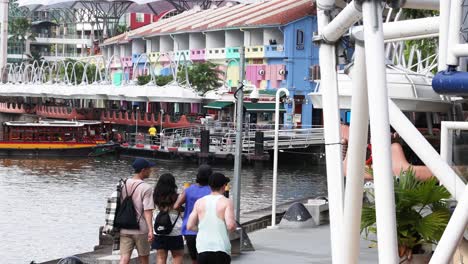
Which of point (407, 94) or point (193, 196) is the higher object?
point (407, 94)

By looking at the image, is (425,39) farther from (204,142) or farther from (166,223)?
(204,142)

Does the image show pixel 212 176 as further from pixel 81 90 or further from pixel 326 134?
pixel 81 90

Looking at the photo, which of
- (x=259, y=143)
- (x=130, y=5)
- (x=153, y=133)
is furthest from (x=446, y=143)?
(x=130, y=5)

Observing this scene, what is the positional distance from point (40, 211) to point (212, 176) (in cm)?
2456

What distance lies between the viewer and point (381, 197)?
658cm

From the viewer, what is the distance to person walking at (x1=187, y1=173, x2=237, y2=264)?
1000 centimetres

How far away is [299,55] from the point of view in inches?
2702

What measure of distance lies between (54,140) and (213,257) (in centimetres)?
5198

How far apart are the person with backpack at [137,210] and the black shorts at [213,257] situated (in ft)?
4.07

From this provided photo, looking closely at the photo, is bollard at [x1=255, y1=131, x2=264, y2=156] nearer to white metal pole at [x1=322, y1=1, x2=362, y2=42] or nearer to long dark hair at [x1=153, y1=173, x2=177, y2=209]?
long dark hair at [x1=153, y1=173, x2=177, y2=209]

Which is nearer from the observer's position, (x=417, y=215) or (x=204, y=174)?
(x=417, y=215)

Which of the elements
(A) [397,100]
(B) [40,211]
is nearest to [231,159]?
(B) [40,211]

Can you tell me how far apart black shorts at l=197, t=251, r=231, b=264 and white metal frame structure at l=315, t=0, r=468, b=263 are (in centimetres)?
220

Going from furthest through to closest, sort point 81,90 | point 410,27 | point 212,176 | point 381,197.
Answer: point 81,90 → point 212,176 → point 410,27 → point 381,197
